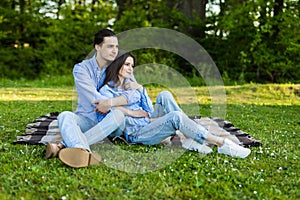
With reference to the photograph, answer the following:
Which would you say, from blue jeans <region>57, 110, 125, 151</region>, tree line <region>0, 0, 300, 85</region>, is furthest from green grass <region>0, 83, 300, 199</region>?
tree line <region>0, 0, 300, 85</region>

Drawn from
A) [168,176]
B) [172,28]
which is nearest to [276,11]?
[172,28]

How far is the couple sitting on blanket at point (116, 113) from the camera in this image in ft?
13.3

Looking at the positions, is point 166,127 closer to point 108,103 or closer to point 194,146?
point 194,146

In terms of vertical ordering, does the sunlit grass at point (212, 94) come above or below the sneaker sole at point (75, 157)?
below

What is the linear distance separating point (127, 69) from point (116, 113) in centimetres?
57

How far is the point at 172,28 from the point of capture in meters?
12.3

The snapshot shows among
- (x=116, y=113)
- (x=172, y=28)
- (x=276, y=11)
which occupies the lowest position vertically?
(x=116, y=113)

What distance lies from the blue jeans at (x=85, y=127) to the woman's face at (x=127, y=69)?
0.50 meters

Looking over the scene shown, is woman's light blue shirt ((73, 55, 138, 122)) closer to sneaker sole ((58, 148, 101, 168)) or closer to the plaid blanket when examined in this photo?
the plaid blanket

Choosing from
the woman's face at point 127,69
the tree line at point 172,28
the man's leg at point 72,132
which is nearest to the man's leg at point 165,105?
the woman's face at point 127,69

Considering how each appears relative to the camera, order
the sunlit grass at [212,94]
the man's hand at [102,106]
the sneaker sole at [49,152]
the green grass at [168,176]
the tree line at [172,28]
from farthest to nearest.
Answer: the tree line at [172,28]
the sunlit grass at [212,94]
the man's hand at [102,106]
the sneaker sole at [49,152]
the green grass at [168,176]

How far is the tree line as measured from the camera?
11.2m

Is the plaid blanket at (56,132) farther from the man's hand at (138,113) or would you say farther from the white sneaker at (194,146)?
the man's hand at (138,113)

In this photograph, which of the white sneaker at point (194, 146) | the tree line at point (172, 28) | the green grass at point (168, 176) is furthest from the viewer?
the tree line at point (172, 28)
